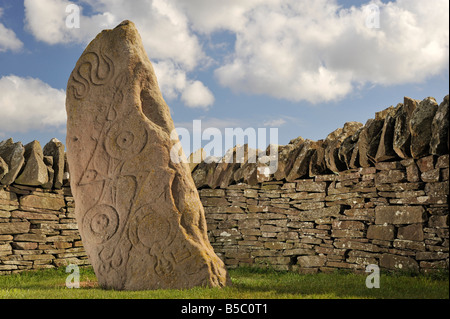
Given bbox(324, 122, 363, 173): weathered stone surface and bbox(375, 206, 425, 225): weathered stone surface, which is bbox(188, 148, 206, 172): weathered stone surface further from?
bbox(375, 206, 425, 225): weathered stone surface

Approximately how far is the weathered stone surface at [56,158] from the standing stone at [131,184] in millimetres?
2472

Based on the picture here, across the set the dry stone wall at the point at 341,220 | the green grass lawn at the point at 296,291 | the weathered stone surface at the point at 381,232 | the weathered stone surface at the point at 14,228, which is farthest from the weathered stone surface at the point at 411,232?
the weathered stone surface at the point at 14,228

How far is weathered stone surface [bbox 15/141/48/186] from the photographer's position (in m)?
7.70

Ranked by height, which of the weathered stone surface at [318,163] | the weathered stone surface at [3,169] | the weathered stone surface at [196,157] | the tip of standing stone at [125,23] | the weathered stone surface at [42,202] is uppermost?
the tip of standing stone at [125,23]

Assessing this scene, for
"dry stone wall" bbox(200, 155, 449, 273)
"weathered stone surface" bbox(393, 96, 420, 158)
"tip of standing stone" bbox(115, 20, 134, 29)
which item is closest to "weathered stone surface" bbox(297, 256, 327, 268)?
"dry stone wall" bbox(200, 155, 449, 273)

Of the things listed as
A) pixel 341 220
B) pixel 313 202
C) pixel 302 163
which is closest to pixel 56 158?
pixel 302 163

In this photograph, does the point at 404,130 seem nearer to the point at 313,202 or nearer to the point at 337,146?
the point at 337,146

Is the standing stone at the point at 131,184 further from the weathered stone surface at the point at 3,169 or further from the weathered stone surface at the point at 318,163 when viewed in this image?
the weathered stone surface at the point at 318,163

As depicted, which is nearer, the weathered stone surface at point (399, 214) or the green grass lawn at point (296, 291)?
the green grass lawn at point (296, 291)

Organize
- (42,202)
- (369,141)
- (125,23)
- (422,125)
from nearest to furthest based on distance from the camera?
1. (422,125)
2. (125,23)
3. (369,141)
4. (42,202)

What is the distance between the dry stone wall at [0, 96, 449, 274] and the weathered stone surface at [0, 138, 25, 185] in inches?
0.7

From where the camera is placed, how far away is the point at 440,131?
5.60 metres

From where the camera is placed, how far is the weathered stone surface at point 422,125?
5.92m

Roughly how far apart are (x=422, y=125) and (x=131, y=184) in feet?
13.0
